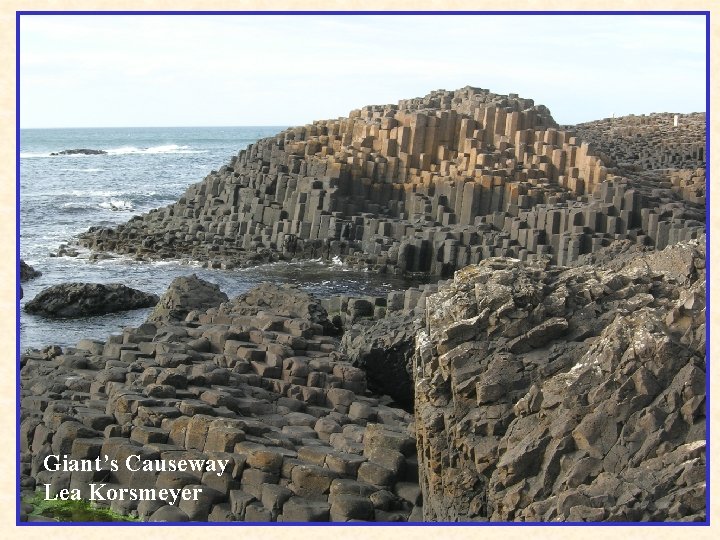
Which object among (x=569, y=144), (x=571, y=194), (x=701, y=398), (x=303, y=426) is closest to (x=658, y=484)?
(x=701, y=398)

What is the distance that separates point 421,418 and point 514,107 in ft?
95.8

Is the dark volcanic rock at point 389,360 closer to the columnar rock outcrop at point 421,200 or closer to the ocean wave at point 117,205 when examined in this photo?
the columnar rock outcrop at point 421,200

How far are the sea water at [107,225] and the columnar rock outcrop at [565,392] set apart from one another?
425cm

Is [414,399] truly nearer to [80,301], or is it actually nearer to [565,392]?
[565,392]

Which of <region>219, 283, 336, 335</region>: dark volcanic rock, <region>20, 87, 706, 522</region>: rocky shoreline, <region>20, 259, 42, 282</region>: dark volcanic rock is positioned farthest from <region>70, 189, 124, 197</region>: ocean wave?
<region>219, 283, 336, 335</region>: dark volcanic rock

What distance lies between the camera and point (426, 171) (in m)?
34.5

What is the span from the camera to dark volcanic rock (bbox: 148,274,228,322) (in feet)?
60.6

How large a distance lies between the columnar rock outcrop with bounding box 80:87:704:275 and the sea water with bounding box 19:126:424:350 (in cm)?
137

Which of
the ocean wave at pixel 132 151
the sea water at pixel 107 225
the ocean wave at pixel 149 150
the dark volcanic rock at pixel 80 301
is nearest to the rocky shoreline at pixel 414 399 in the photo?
the sea water at pixel 107 225

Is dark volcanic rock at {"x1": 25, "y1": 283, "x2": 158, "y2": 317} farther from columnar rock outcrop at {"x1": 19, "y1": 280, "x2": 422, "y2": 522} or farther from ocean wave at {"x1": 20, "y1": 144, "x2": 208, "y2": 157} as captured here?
ocean wave at {"x1": 20, "y1": 144, "x2": 208, "y2": 157}

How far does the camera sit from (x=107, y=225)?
39.3 meters

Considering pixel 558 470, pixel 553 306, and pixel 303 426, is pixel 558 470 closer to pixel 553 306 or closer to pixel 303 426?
pixel 553 306

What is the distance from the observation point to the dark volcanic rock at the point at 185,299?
1847 centimetres

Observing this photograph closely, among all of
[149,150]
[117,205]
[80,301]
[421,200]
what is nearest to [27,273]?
[80,301]
